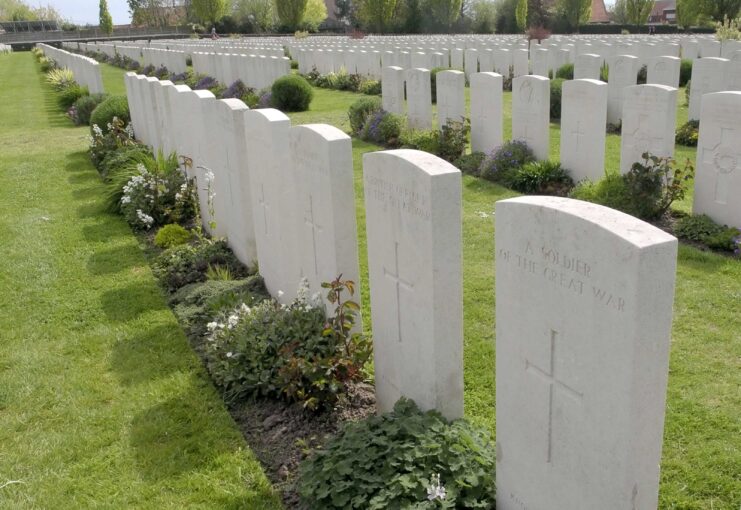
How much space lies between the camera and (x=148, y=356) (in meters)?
5.39

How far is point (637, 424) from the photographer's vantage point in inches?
100

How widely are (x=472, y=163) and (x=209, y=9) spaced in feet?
187

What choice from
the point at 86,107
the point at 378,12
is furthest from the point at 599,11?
the point at 86,107

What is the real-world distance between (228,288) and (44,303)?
179 centimetres

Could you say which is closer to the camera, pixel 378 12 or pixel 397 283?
pixel 397 283

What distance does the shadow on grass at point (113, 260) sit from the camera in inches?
288

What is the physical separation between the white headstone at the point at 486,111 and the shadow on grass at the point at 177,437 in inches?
275

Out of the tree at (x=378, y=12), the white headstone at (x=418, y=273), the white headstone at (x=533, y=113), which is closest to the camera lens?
the white headstone at (x=418, y=273)

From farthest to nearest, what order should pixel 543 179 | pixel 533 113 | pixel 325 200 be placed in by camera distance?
pixel 533 113, pixel 543 179, pixel 325 200

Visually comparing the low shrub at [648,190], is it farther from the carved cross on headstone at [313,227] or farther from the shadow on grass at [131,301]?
the shadow on grass at [131,301]

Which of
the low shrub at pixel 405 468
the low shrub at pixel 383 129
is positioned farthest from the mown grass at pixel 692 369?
the low shrub at pixel 383 129

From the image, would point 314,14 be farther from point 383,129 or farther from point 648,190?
point 648,190

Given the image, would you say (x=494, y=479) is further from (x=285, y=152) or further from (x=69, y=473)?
(x=285, y=152)

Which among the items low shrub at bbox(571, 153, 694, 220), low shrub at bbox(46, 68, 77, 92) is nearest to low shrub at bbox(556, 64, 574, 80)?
low shrub at bbox(571, 153, 694, 220)
